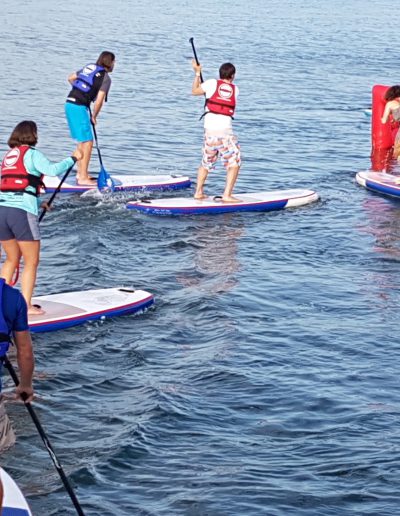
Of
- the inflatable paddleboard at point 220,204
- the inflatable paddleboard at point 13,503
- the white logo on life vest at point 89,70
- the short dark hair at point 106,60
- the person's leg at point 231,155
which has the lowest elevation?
the inflatable paddleboard at point 220,204

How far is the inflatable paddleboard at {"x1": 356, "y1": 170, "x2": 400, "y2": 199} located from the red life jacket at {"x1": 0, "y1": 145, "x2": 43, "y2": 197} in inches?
317

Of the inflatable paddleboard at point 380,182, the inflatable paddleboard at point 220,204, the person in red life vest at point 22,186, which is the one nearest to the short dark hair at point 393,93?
the inflatable paddleboard at point 380,182

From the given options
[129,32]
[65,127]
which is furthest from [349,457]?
[129,32]

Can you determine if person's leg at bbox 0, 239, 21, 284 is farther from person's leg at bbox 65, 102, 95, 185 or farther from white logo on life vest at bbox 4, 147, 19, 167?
person's leg at bbox 65, 102, 95, 185

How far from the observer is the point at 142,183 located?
53.4 ft

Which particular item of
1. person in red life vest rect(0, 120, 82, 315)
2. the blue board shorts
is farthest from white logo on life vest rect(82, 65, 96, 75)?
person in red life vest rect(0, 120, 82, 315)

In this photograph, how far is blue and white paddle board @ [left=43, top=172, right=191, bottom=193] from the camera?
1565 centimetres

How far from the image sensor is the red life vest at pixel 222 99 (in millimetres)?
14055

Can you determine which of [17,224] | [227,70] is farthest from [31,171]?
[227,70]

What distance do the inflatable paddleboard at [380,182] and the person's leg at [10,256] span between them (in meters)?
7.94

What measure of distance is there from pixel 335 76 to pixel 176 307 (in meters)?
20.1

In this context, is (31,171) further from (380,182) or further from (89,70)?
(380,182)

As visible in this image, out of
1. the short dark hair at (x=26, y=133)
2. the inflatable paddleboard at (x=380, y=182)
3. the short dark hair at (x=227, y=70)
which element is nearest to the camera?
the short dark hair at (x=26, y=133)

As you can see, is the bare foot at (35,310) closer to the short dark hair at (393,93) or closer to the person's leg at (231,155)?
the person's leg at (231,155)
